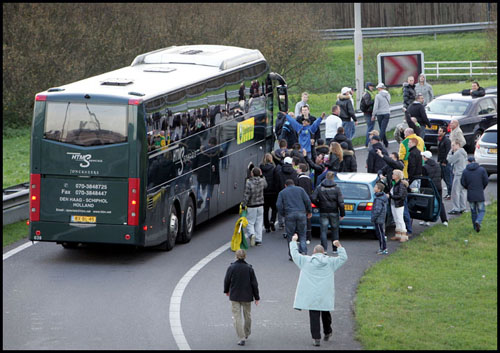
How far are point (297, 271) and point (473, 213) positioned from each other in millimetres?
4767

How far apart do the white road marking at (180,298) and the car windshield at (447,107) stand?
12333 millimetres

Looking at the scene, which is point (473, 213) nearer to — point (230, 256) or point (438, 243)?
point (438, 243)

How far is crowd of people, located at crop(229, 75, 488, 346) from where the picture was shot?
13.9 metres

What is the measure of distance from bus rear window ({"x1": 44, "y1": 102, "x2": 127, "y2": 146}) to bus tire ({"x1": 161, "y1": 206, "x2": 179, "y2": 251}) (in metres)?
2.29

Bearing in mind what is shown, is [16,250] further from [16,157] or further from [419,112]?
[16,157]

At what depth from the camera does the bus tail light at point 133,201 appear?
59.4ft

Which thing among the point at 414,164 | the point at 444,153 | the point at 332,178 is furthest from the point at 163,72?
the point at 444,153

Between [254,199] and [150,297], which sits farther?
[254,199]

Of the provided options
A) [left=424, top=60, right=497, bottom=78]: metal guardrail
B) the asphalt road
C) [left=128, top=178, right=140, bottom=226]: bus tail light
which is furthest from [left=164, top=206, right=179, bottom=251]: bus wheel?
[left=424, top=60, right=497, bottom=78]: metal guardrail

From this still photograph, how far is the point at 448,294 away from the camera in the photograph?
53.9 ft

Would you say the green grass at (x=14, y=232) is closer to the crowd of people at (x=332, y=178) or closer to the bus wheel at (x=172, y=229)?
the bus wheel at (x=172, y=229)

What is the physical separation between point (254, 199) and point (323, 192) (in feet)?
5.43

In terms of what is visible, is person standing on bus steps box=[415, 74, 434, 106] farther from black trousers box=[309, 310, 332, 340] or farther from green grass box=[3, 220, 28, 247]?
black trousers box=[309, 310, 332, 340]

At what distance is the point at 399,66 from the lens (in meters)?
35.3
